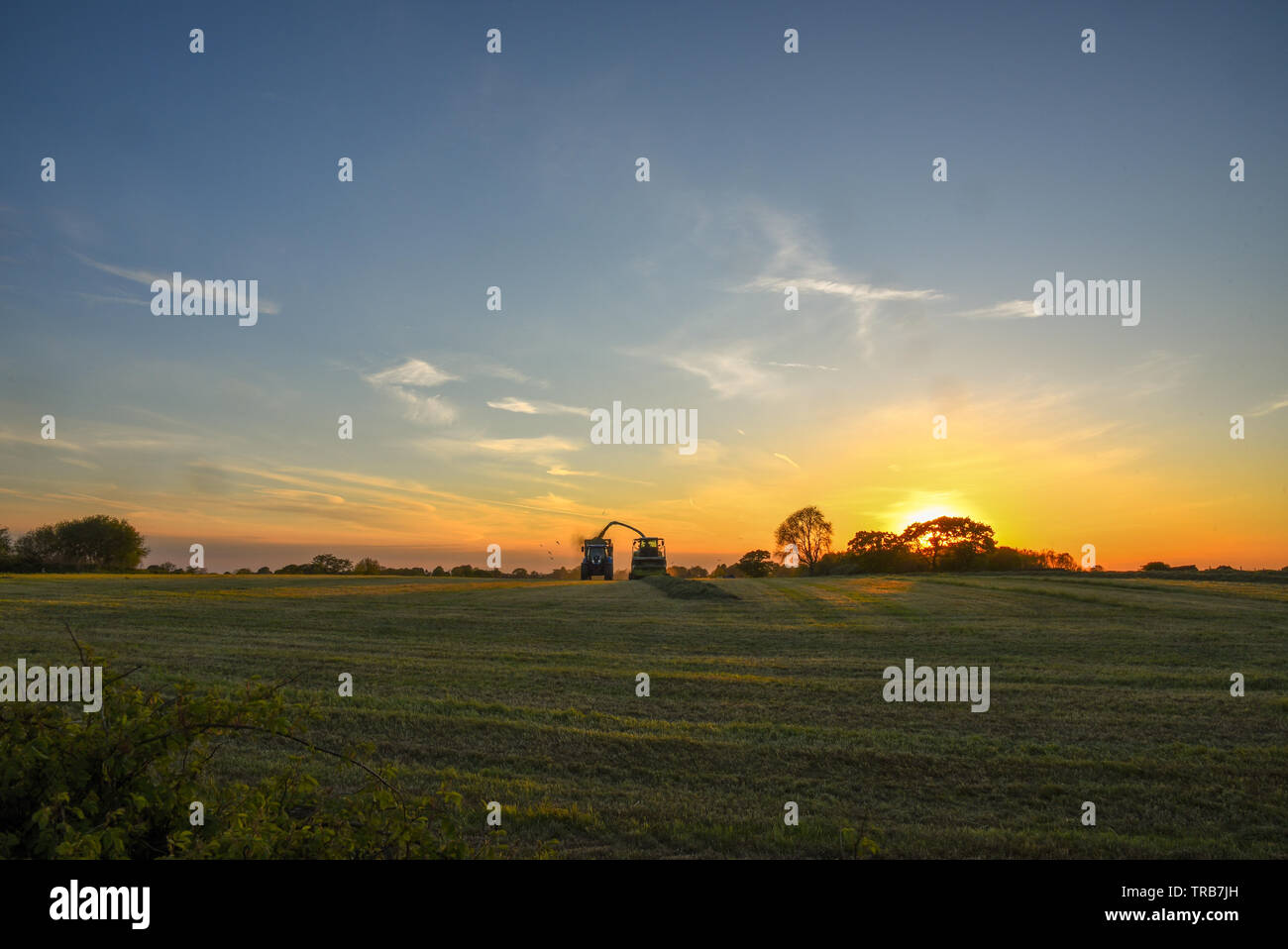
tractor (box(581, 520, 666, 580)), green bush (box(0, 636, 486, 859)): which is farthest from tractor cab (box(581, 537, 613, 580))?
green bush (box(0, 636, 486, 859))

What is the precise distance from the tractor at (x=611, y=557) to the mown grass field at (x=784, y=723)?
98.7ft

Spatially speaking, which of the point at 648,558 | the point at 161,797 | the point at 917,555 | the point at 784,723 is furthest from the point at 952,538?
the point at 161,797

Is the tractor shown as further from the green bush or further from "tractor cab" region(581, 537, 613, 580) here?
the green bush

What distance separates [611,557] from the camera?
2320 inches

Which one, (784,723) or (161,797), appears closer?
(161,797)

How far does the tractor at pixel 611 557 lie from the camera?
53688 mm

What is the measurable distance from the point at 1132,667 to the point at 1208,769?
7.36m

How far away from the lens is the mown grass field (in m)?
6.75

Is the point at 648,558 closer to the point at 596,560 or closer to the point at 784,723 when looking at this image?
the point at 596,560

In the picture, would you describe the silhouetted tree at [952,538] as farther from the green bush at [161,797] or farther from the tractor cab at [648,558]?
the green bush at [161,797]

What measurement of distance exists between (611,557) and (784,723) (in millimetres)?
48954

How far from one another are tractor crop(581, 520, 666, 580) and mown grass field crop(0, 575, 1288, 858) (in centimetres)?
3009
